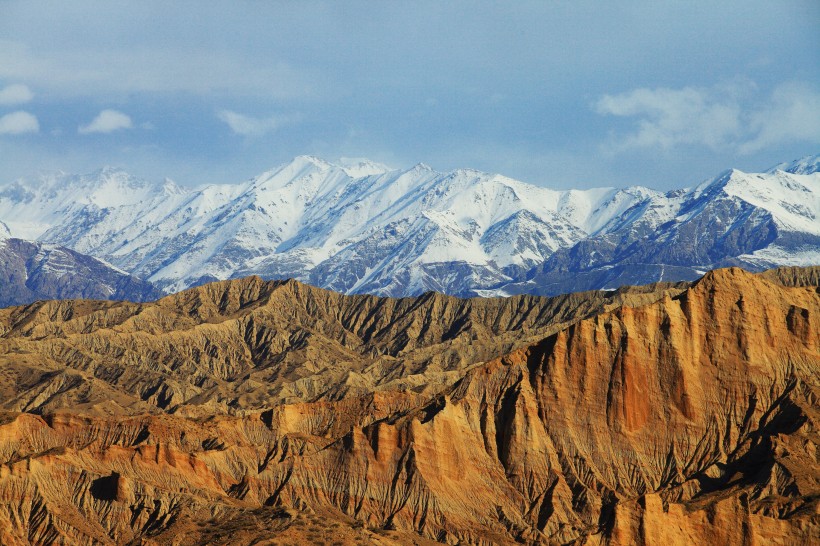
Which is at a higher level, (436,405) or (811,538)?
(436,405)

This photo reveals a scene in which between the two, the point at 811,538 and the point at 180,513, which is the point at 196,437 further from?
the point at 811,538

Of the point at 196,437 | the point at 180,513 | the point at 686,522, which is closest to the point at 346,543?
the point at 180,513

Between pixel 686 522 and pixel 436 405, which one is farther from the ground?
pixel 436 405

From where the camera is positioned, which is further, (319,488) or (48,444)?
(48,444)

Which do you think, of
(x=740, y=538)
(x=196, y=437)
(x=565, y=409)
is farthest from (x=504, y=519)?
(x=196, y=437)

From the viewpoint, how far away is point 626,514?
457ft

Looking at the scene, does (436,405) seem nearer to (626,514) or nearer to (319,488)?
(319,488)

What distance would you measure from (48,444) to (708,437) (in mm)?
80116

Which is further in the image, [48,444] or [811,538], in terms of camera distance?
[48,444]

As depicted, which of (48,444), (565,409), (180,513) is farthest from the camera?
(48,444)

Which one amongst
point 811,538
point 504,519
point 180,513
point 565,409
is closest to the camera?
point 811,538

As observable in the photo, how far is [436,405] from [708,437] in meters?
31.5

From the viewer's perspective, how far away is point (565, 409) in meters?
175

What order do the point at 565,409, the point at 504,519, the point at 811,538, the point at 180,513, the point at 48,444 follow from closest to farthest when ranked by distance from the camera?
the point at 811,538, the point at 180,513, the point at 504,519, the point at 565,409, the point at 48,444
